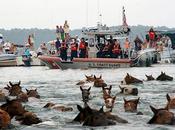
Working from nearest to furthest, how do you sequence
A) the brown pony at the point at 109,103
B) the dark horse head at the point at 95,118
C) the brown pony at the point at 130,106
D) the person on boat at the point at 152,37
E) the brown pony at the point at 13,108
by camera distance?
the dark horse head at the point at 95,118, the brown pony at the point at 13,108, the brown pony at the point at 130,106, the brown pony at the point at 109,103, the person on boat at the point at 152,37

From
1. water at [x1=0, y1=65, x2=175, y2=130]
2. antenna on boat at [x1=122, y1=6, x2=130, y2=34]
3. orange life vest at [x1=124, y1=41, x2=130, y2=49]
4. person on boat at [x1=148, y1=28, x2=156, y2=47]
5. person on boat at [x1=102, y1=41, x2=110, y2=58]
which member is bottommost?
water at [x1=0, y1=65, x2=175, y2=130]

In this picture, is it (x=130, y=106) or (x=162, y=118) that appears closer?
(x=162, y=118)

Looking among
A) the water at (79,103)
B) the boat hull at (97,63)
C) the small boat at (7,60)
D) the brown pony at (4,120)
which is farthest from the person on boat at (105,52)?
the brown pony at (4,120)

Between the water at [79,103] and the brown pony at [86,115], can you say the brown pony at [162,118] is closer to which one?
the water at [79,103]

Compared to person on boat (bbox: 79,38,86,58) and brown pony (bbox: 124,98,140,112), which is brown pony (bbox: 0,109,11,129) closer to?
brown pony (bbox: 124,98,140,112)

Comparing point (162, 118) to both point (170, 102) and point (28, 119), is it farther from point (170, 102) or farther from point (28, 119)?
point (28, 119)

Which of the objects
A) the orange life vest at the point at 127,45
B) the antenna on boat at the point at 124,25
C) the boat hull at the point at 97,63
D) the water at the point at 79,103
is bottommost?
the water at the point at 79,103

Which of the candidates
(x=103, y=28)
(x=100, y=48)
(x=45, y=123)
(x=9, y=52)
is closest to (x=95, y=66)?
(x=100, y=48)

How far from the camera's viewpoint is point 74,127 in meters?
14.1

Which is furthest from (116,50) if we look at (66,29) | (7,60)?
(7,60)

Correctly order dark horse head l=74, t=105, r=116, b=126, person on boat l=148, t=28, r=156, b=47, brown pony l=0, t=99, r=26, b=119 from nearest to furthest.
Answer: dark horse head l=74, t=105, r=116, b=126, brown pony l=0, t=99, r=26, b=119, person on boat l=148, t=28, r=156, b=47

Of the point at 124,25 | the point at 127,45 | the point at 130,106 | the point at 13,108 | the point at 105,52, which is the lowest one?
the point at 130,106

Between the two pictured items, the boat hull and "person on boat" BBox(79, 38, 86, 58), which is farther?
"person on boat" BBox(79, 38, 86, 58)

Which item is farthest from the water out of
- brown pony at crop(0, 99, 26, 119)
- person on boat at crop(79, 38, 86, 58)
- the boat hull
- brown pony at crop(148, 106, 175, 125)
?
person on boat at crop(79, 38, 86, 58)
